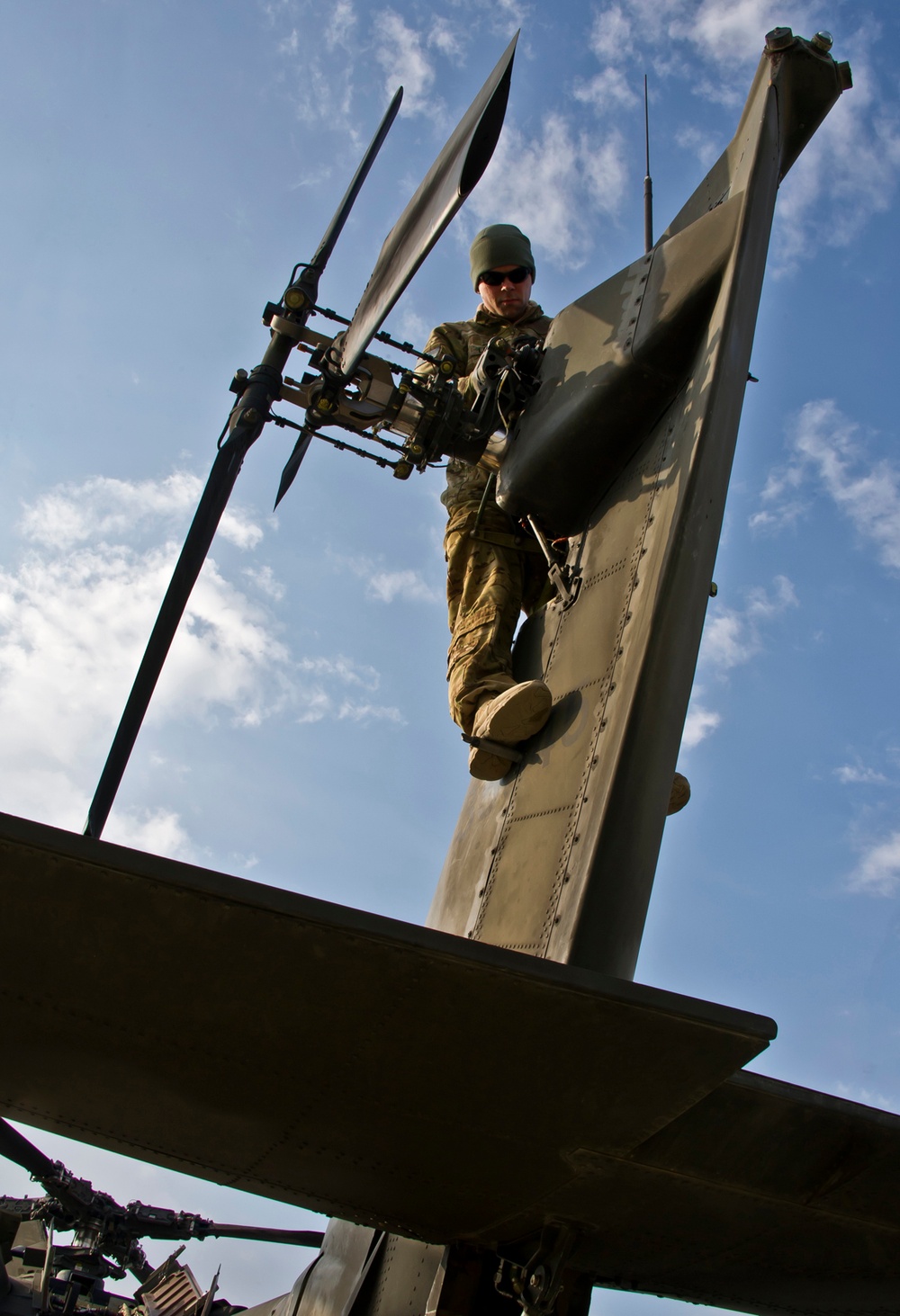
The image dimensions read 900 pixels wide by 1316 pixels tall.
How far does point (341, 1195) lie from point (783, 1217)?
5.85ft

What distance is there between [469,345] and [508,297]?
511mm

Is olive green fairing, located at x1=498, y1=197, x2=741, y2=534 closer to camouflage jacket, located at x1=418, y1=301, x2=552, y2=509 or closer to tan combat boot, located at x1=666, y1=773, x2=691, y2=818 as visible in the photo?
camouflage jacket, located at x1=418, y1=301, x2=552, y2=509

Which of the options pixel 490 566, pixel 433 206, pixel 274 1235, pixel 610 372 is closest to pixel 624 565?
pixel 610 372

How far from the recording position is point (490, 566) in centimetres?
576

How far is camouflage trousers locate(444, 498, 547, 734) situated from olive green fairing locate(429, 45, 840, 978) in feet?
0.65

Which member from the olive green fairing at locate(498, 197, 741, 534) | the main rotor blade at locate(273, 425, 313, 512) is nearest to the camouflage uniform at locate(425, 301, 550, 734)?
the olive green fairing at locate(498, 197, 741, 534)

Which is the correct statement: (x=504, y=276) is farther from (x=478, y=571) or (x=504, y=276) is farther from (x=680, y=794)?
(x=680, y=794)

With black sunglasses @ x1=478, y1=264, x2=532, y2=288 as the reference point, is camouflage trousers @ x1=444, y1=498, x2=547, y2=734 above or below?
below

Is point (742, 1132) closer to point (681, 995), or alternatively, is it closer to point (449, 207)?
point (681, 995)

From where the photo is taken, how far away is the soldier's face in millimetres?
6758

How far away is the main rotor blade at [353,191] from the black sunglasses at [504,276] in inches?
43.5

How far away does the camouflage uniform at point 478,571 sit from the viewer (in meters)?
5.09

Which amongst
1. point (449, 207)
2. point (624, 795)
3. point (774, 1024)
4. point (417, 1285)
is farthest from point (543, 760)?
point (417, 1285)

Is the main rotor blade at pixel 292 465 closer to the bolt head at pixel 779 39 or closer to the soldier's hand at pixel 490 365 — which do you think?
the soldier's hand at pixel 490 365
